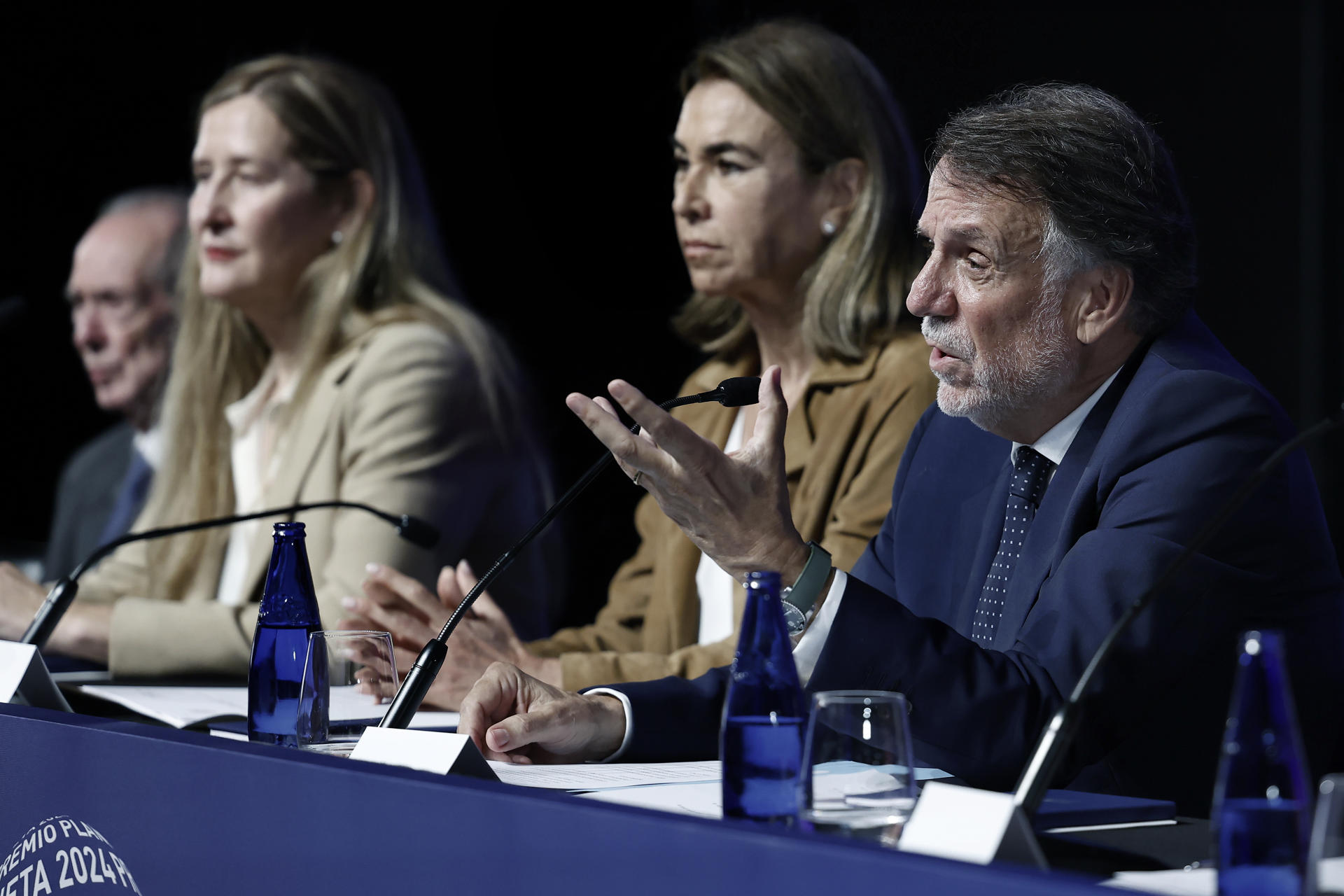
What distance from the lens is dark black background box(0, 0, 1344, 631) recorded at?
231cm

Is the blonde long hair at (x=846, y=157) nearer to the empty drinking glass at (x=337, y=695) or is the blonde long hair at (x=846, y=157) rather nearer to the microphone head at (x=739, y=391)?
the microphone head at (x=739, y=391)

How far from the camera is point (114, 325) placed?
14.1 ft

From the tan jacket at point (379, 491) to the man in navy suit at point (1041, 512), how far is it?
1237 mm

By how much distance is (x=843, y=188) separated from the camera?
2779 millimetres

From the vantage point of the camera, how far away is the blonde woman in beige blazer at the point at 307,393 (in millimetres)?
3227

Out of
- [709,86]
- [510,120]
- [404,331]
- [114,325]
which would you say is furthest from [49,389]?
[709,86]

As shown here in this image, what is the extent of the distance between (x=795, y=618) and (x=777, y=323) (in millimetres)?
1330

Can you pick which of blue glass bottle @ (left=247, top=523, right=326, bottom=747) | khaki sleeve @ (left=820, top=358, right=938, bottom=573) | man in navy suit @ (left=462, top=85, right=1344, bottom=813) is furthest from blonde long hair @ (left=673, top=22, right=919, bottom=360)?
blue glass bottle @ (left=247, top=523, right=326, bottom=747)

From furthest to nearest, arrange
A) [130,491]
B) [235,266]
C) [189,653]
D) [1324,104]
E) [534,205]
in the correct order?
[130,491] → [235,266] → [534,205] → [189,653] → [1324,104]

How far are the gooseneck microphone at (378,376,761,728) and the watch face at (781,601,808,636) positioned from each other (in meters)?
0.23

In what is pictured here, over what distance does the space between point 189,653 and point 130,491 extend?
1.26m

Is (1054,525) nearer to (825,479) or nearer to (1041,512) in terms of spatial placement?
(1041,512)

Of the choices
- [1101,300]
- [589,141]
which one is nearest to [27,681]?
[1101,300]

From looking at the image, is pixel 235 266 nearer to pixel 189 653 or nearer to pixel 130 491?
pixel 130 491
